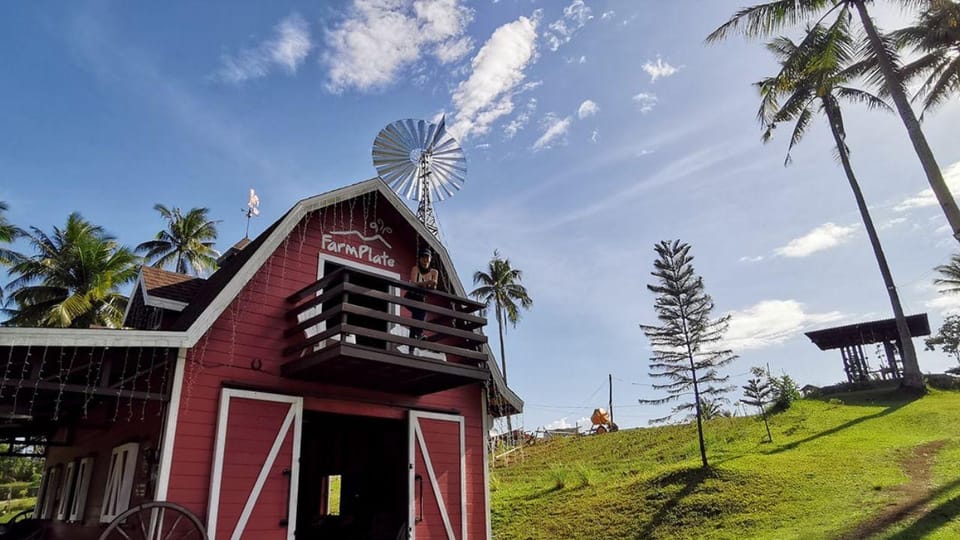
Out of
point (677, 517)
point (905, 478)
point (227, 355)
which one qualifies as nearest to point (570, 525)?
point (677, 517)

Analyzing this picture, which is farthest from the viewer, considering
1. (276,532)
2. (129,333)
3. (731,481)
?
(731,481)

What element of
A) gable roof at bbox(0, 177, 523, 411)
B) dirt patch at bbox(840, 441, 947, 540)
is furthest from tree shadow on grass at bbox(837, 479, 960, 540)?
gable roof at bbox(0, 177, 523, 411)

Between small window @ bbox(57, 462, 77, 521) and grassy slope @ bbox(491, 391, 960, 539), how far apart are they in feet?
37.2

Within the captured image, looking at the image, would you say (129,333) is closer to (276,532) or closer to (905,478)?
(276,532)

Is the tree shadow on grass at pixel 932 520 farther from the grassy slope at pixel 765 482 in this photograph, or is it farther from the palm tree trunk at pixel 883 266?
the palm tree trunk at pixel 883 266

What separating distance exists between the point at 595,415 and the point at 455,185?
26306 mm

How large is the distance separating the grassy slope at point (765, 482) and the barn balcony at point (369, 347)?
8.64 meters

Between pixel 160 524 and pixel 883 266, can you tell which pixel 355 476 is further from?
pixel 883 266

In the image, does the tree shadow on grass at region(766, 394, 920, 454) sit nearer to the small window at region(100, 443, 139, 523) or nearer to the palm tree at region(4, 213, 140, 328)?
the small window at region(100, 443, 139, 523)

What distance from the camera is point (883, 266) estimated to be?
25281 millimetres

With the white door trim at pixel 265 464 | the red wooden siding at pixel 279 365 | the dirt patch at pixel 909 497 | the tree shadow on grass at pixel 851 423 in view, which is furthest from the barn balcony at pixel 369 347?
the tree shadow on grass at pixel 851 423

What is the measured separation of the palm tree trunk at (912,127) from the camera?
35.7 ft

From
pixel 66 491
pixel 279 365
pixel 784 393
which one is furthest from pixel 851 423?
pixel 66 491

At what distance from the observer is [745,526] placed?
44.9 ft
